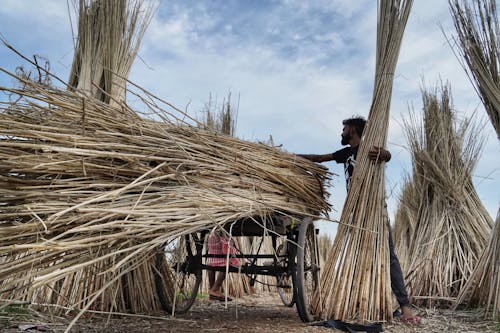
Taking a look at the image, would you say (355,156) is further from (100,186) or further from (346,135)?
(100,186)

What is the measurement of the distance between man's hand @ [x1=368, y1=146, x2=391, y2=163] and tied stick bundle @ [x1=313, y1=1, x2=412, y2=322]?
0.10ft

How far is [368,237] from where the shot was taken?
3043 millimetres

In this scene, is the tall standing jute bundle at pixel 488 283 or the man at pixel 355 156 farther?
the tall standing jute bundle at pixel 488 283

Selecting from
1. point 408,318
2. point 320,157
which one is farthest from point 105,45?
point 408,318

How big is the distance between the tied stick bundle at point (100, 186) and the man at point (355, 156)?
1.06m

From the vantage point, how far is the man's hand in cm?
315

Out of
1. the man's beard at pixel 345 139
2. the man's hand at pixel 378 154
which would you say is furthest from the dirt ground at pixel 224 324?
the man's beard at pixel 345 139

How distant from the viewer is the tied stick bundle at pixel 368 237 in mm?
2963

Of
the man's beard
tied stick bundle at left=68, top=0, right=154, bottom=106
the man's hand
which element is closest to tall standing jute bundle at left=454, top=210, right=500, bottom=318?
the man's hand

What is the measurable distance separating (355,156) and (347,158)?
0.28 feet

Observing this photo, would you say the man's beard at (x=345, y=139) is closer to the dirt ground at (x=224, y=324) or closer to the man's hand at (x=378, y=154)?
the man's hand at (x=378, y=154)

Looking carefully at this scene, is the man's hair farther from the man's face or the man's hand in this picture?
the man's hand

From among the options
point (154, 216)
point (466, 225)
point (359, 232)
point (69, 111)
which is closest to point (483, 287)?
point (466, 225)

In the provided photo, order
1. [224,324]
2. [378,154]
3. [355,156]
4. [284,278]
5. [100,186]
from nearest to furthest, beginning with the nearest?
1. [100,186]
2. [224,324]
3. [378,154]
4. [355,156]
5. [284,278]
